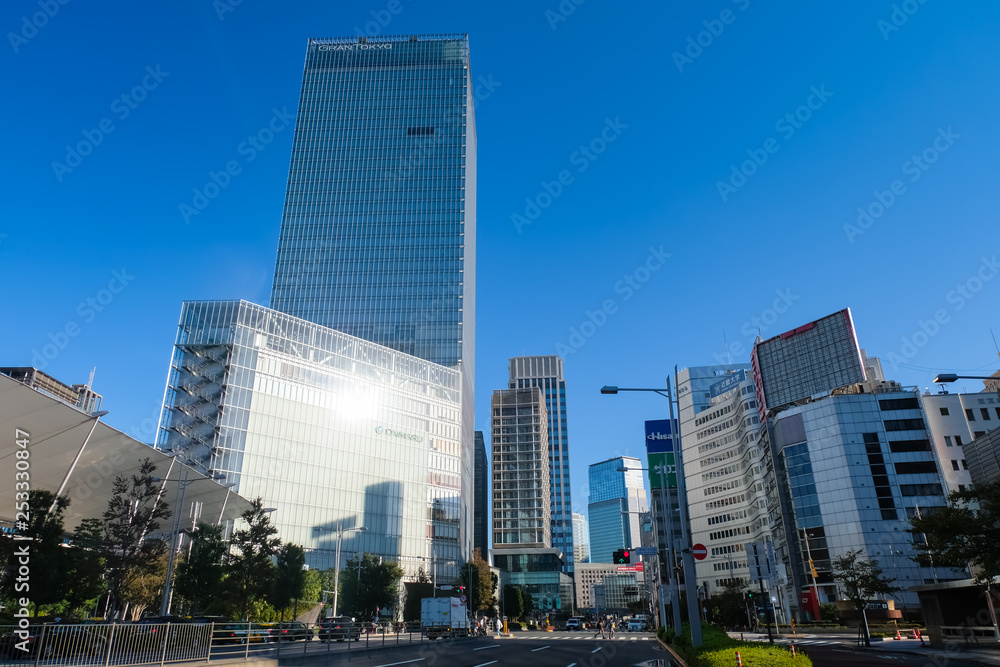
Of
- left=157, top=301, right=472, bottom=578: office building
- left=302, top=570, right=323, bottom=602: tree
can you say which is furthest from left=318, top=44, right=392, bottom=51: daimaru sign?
left=302, top=570, right=323, bottom=602: tree

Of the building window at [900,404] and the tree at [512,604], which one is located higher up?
the building window at [900,404]

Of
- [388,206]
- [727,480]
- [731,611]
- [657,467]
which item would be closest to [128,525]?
[731,611]

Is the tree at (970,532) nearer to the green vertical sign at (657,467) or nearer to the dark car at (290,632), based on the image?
the dark car at (290,632)

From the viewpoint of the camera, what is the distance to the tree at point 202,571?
43094 mm

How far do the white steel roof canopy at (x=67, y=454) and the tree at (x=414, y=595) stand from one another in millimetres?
56942

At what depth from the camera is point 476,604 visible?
3846 inches

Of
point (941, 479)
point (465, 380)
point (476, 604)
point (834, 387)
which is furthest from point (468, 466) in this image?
point (941, 479)

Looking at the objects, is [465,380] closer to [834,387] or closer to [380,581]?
[380,581]

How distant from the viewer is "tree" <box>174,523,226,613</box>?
141ft

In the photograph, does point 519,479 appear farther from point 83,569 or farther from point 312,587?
point 83,569

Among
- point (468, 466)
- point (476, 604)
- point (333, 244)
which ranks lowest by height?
point (476, 604)

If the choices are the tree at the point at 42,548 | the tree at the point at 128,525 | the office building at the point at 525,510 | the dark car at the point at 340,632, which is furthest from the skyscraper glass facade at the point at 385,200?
the tree at the point at 42,548

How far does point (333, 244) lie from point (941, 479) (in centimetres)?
11725

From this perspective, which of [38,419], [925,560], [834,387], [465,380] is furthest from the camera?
[465,380]
